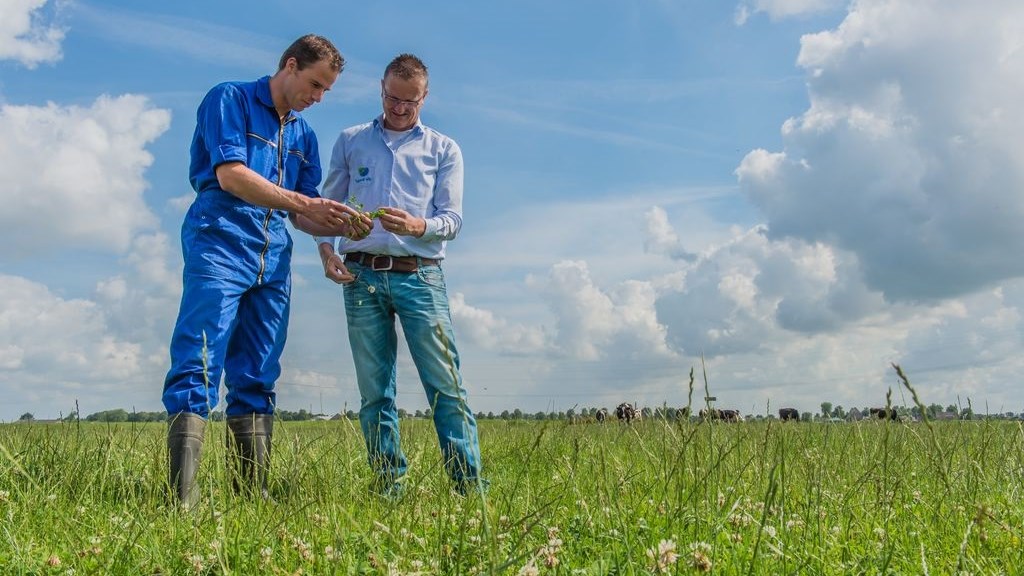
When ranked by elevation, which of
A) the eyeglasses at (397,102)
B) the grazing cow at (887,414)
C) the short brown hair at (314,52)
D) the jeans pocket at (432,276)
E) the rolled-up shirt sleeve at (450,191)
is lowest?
the grazing cow at (887,414)

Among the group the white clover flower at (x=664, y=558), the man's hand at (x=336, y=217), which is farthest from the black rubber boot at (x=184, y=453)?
the white clover flower at (x=664, y=558)

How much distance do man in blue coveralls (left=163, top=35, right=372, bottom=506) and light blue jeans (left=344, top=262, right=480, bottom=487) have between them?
45 centimetres

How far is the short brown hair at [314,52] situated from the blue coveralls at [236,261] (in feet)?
1.24

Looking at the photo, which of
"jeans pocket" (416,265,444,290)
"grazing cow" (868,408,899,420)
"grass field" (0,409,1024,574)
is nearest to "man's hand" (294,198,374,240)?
"jeans pocket" (416,265,444,290)

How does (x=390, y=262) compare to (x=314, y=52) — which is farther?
(x=390, y=262)

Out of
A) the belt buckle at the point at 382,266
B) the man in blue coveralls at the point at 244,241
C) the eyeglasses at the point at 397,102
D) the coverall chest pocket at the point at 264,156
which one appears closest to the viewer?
the man in blue coveralls at the point at 244,241

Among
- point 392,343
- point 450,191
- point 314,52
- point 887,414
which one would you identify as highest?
point 314,52

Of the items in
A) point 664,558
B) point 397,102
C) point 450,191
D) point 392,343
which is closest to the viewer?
point 664,558

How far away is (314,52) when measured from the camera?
17.3ft

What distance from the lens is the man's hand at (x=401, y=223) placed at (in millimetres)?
5352

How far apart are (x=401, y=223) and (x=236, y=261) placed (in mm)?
1069

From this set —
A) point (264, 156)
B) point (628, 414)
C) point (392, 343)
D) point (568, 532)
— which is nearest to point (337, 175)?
point (264, 156)

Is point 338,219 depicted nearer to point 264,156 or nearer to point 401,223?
point 401,223

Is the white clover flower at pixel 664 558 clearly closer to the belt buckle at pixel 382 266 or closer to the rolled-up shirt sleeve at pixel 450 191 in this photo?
the belt buckle at pixel 382 266
